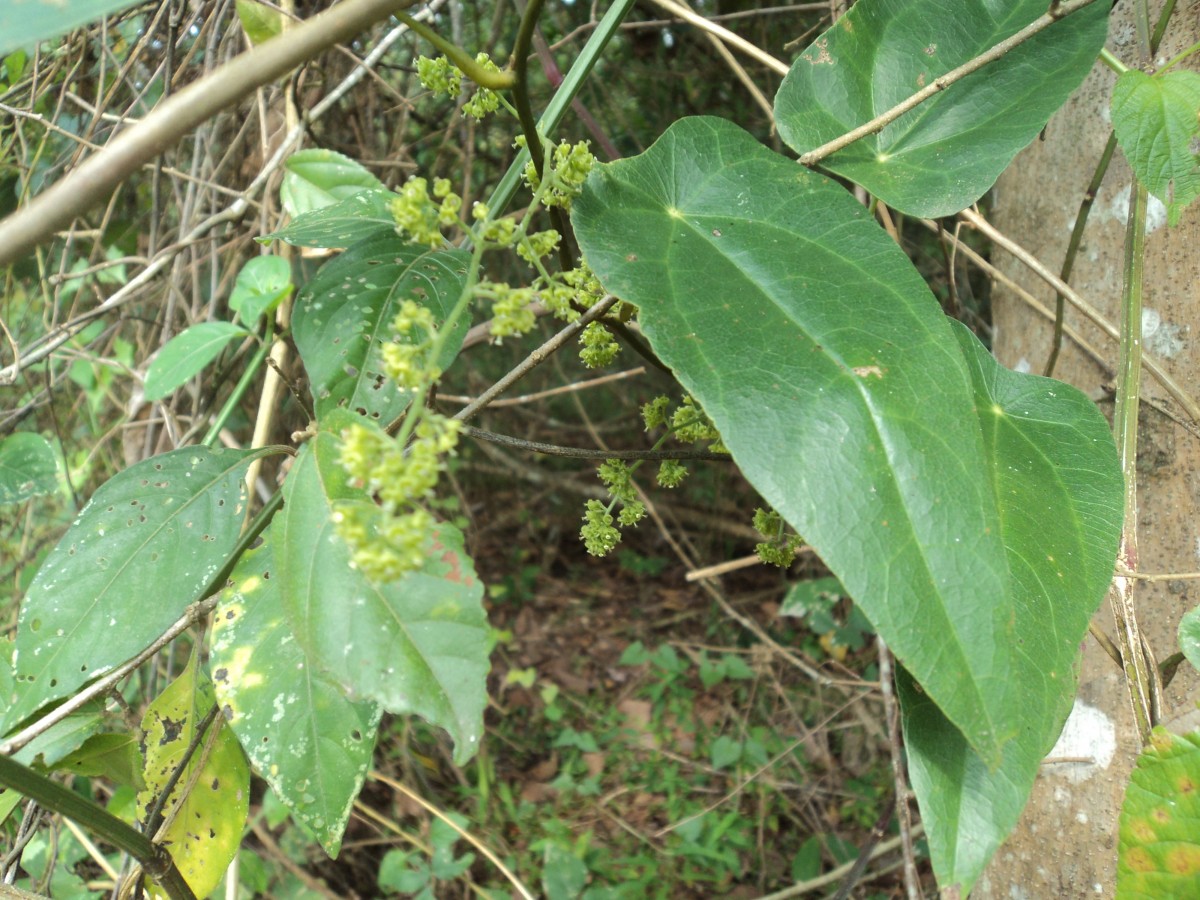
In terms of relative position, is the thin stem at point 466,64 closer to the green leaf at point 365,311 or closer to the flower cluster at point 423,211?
the flower cluster at point 423,211

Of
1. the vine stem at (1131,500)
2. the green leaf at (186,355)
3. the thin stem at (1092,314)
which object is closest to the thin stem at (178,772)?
the green leaf at (186,355)

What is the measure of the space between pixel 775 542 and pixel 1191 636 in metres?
0.35

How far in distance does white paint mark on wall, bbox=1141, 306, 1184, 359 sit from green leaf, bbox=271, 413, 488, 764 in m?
0.88

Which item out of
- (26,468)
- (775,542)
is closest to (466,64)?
(775,542)

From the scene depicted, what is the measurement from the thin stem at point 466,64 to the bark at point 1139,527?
79cm

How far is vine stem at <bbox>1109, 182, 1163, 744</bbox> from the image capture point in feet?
2.45

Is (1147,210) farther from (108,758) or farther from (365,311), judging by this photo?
(108,758)

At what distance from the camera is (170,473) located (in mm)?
826

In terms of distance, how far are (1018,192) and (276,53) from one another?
3.82ft

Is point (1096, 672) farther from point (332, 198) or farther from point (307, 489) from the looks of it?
point (332, 198)

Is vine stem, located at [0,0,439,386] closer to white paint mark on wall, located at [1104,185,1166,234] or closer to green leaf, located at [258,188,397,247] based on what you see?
green leaf, located at [258,188,397,247]

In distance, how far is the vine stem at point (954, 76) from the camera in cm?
77

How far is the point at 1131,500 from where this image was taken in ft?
2.67

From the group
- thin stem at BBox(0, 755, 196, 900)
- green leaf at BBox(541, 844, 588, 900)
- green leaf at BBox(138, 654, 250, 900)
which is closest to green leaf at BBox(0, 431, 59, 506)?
green leaf at BBox(138, 654, 250, 900)
